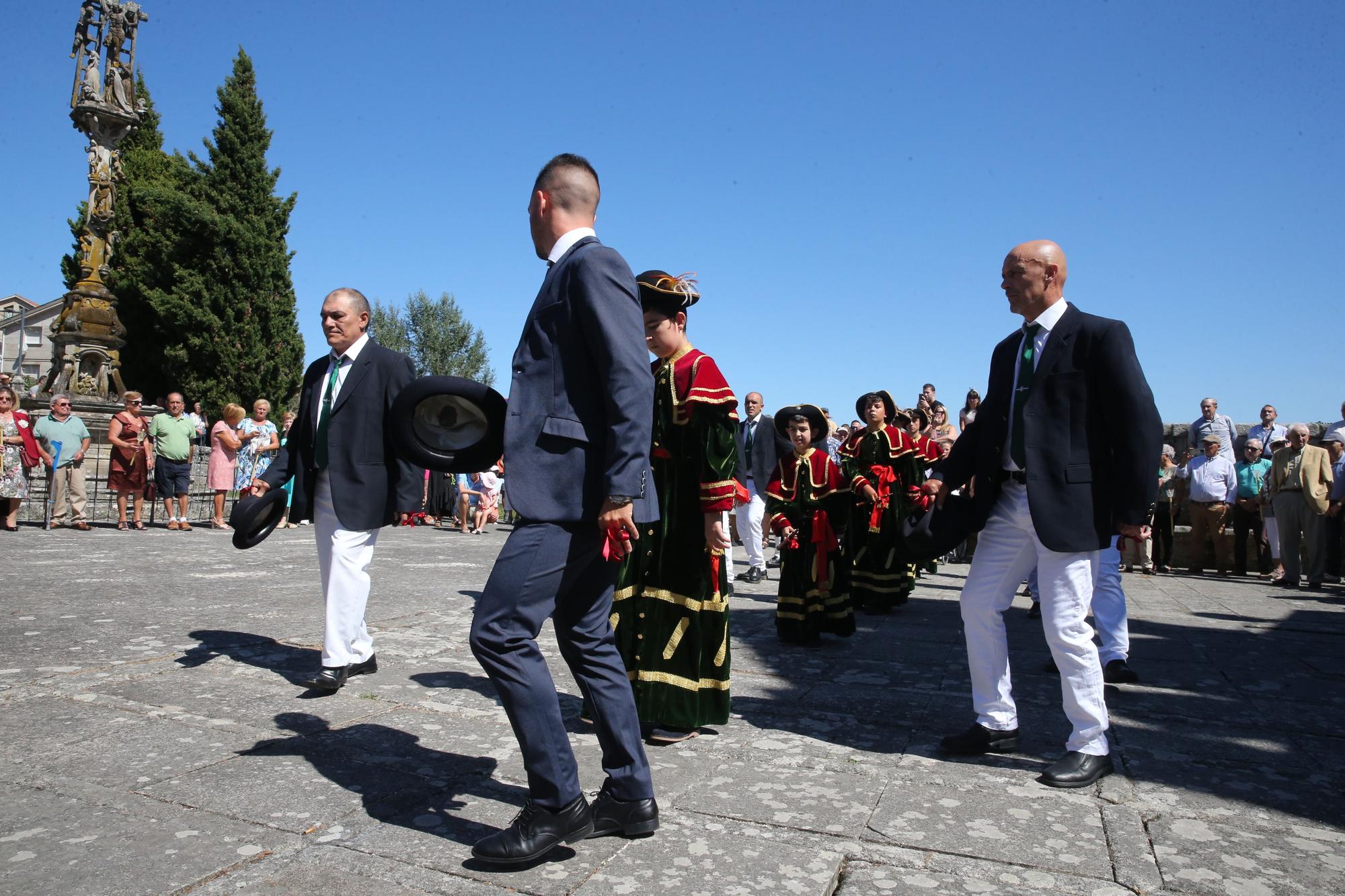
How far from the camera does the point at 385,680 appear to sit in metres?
4.93

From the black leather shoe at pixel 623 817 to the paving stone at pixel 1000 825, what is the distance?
0.74 meters

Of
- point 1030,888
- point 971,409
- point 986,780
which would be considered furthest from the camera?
point 971,409

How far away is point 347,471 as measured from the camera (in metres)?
4.87

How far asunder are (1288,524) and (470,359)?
61.4 metres

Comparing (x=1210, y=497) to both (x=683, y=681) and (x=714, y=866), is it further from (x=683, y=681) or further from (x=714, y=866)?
(x=714, y=866)

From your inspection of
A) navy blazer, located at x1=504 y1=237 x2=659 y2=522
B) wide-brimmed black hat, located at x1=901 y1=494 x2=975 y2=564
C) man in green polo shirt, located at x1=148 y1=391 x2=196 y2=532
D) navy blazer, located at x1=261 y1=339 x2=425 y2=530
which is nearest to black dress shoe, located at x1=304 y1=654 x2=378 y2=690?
navy blazer, located at x1=261 y1=339 x2=425 y2=530

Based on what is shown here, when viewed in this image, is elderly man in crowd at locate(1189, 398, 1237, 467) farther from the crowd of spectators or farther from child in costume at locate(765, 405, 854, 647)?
child in costume at locate(765, 405, 854, 647)

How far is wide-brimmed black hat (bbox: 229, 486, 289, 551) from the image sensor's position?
4527 millimetres

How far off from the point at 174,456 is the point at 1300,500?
15.3 meters

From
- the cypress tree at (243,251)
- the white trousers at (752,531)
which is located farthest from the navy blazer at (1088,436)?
the cypress tree at (243,251)

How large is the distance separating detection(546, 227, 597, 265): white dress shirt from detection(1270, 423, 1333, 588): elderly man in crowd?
1191cm

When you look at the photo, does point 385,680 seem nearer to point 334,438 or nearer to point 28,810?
point 334,438

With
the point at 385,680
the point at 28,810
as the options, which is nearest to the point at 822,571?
the point at 385,680

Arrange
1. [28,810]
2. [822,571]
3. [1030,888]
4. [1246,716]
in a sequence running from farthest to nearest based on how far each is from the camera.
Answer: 1. [822,571]
2. [1246,716]
3. [28,810]
4. [1030,888]
